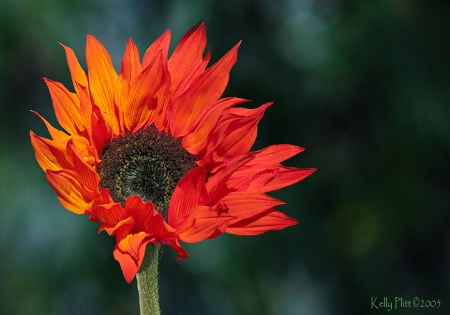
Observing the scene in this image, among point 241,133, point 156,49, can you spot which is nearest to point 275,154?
point 241,133

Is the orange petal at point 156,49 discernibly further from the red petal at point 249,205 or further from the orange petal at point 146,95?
the red petal at point 249,205

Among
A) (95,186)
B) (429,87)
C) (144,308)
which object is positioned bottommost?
(144,308)

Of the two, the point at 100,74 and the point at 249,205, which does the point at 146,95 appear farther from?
the point at 249,205

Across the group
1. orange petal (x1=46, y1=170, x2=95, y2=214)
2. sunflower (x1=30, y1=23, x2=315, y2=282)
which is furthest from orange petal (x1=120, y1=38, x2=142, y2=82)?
orange petal (x1=46, y1=170, x2=95, y2=214)

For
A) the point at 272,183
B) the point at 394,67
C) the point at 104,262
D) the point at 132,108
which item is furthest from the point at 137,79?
the point at 394,67

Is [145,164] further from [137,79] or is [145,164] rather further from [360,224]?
[360,224]

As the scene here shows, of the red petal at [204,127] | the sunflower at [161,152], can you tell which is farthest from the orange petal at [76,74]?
the red petal at [204,127]

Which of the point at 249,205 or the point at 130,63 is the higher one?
the point at 130,63

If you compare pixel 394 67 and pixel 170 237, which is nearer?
pixel 170 237
